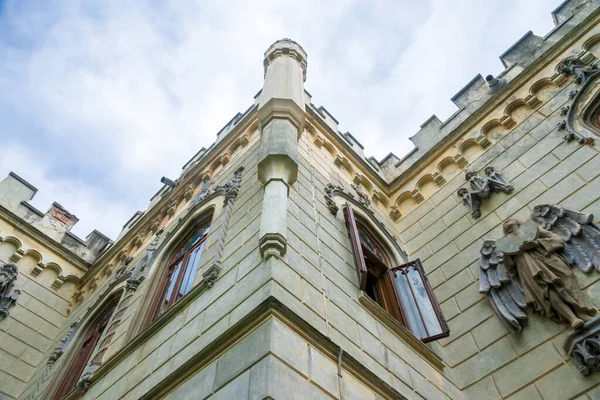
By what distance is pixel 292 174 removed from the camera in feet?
20.2

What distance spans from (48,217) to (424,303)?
1011 cm

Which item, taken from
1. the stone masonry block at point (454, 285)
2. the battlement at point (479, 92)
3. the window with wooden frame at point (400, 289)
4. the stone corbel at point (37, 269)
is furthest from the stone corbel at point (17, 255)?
the stone masonry block at point (454, 285)

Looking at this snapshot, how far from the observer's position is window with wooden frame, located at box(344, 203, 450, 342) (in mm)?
5793

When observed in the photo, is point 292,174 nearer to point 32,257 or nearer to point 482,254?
point 482,254

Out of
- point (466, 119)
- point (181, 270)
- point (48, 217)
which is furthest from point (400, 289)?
point (48, 217)

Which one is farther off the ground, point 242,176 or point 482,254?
point 242,176

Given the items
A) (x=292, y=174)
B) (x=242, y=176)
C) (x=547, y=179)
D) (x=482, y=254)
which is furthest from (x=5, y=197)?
(x=547, y=179)

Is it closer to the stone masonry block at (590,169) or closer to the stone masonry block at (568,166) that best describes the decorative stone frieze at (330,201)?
the stone masonry block at (568,166)

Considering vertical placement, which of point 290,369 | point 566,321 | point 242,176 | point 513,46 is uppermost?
point 513,46

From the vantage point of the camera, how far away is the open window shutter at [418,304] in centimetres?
576

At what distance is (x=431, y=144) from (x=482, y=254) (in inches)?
165

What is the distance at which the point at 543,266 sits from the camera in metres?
5.41

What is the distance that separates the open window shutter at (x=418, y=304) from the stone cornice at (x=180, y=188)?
445cm

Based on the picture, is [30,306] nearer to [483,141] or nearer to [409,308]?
[409,308]
